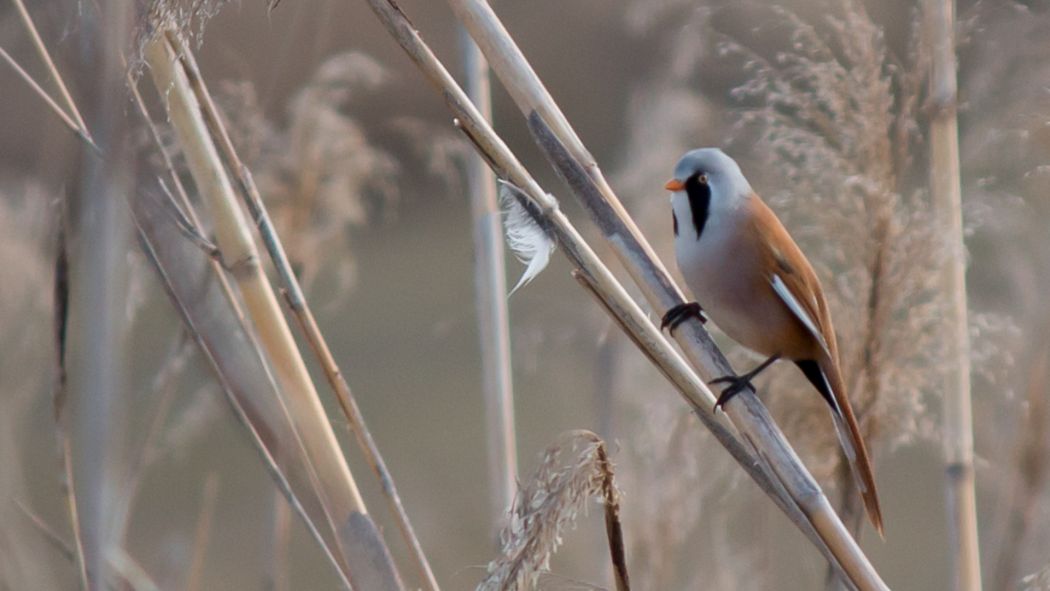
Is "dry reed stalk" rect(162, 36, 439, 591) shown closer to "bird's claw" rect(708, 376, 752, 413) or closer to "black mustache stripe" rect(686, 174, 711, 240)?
"bird's claw" rect(708, 376, 752, 413)

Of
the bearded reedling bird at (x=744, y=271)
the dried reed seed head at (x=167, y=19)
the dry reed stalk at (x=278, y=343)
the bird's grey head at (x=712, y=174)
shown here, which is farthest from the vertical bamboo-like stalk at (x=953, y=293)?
the dried reed seed head at (x=167, y=19)

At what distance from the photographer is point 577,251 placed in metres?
1.44

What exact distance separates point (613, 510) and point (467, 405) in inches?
201

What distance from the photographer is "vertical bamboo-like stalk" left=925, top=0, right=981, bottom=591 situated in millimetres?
1867

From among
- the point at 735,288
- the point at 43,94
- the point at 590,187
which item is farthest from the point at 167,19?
the point at 735,288

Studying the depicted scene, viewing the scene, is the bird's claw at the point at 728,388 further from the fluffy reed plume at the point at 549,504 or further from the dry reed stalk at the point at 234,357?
the dry reed stalk at the point at 234,357

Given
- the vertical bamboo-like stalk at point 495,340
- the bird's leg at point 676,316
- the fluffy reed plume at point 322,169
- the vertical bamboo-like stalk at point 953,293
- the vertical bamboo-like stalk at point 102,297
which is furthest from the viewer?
the fluffy reed plume at point 322,169

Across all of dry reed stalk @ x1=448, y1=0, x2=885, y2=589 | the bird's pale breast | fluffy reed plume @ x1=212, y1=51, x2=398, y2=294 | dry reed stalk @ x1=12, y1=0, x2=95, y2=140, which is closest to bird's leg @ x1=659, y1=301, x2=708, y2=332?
dry reed stalk @ x1=448, y1=0, x2=885, y2=589

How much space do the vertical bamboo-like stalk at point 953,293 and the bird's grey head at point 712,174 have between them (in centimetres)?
29

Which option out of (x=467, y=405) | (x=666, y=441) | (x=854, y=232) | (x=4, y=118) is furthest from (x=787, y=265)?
(x=467, y=405)

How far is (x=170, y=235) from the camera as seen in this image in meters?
1.34

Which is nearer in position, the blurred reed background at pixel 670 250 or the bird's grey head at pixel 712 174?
the blurred reed background at pixel 670 250

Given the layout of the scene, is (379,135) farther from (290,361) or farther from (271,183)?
(290,361)

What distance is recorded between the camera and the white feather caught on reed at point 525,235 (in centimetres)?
145
